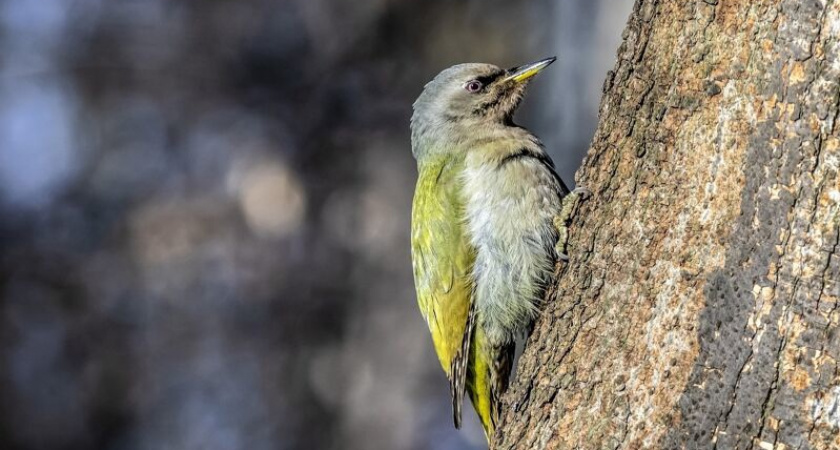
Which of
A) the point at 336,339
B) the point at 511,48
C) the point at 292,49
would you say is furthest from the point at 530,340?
the point at 511,48

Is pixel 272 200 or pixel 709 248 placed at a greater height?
pixel 709 248

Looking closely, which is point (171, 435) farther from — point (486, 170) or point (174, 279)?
point (486, 170)

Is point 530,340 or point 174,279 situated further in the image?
point 174,279

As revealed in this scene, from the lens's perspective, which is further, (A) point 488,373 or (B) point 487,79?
(B) point 487,79

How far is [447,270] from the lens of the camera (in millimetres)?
4031

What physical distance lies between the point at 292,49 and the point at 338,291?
6.50 ft

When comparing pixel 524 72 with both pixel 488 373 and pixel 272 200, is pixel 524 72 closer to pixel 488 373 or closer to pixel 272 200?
pixel 488 373

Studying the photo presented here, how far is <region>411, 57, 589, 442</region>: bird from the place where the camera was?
12.3 ft

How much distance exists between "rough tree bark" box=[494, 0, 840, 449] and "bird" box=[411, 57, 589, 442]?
776mm

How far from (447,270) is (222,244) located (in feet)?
13.8

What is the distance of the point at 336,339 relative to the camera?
26.1 ft

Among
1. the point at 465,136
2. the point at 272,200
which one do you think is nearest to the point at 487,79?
the point at 465,136

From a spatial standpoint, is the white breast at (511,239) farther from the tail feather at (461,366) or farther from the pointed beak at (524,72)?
the pointed beak at (524,72)

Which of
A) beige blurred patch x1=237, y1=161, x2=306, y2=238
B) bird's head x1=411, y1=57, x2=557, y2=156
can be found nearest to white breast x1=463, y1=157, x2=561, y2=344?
bird's head x1=411, y1=57, x2=557, y2=156
